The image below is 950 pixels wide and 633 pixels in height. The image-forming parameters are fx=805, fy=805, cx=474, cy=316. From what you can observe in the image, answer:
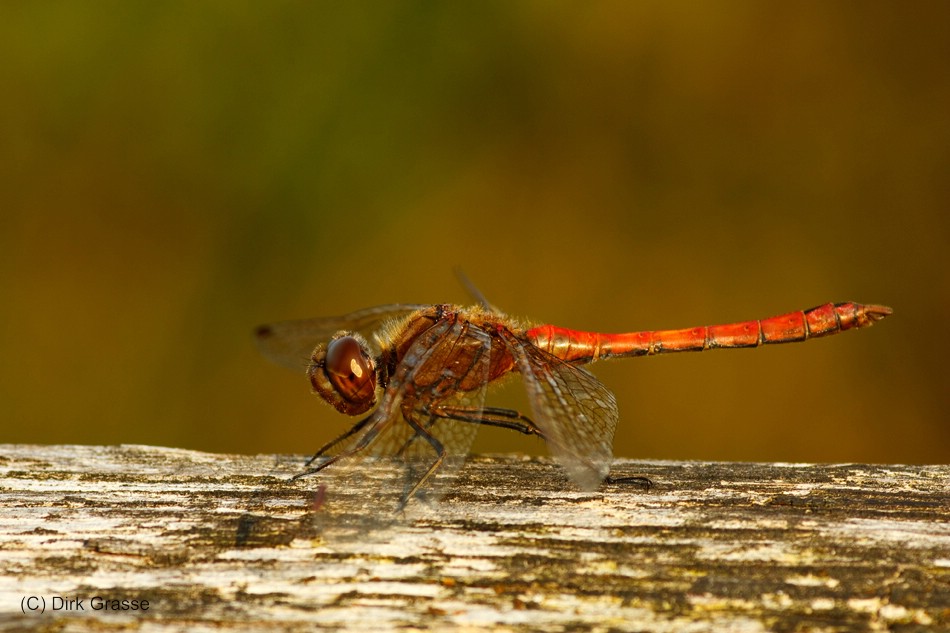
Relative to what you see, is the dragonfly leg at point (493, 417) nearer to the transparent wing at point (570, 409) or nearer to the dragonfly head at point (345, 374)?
the transparent wing at point (570, 409)

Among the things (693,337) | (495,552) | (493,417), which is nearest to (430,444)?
(493,417)

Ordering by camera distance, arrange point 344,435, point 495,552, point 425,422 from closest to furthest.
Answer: point 495,552, point 344,435, point 425,422

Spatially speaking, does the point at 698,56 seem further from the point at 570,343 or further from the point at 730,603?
the point at 730,603

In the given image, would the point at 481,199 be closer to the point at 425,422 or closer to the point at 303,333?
the point at 303,333

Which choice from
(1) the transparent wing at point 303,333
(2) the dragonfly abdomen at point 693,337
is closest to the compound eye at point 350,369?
(1) the transparent wing at point 303,333

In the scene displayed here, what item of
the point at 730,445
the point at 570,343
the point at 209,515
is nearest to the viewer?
the point at 209,515

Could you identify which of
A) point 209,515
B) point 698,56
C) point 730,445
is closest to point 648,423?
point 730,445
